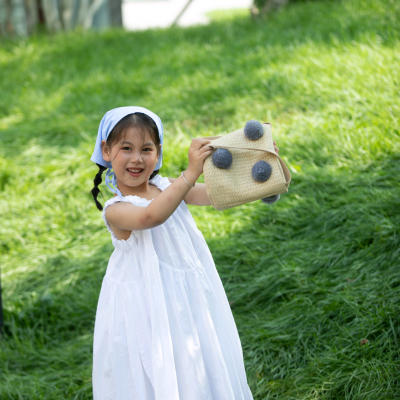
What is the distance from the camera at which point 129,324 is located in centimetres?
170

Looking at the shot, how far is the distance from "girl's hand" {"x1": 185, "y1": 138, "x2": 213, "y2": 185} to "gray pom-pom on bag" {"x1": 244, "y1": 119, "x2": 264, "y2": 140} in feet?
0.45

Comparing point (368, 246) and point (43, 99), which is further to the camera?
point (43, 99)

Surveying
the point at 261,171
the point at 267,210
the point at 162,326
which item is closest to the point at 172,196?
the point at 261,171

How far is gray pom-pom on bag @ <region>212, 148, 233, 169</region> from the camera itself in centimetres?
156

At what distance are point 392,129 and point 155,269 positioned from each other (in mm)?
2505

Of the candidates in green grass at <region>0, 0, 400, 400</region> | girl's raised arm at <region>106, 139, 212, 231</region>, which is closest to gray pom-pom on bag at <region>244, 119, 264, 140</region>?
girl's raised arm at <region>106, 139, 212, 231</region>

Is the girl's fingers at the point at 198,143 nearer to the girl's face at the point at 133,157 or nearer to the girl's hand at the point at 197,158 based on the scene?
the girl's hand at the point at 197,158

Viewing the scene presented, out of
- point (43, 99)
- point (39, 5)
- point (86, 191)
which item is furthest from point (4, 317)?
point (39, 5)

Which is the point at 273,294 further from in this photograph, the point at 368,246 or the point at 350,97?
the point at 350,97

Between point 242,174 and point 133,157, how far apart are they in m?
0.40

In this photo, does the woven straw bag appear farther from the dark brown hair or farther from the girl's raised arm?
the dark brown hair

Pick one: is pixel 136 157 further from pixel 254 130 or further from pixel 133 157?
pixel 254 130

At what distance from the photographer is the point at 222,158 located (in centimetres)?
156

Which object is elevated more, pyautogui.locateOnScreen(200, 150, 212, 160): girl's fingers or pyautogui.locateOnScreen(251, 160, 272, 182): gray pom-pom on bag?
pyautogui.locateOnScreen(200, 150, 212, 160): girl's fingers
